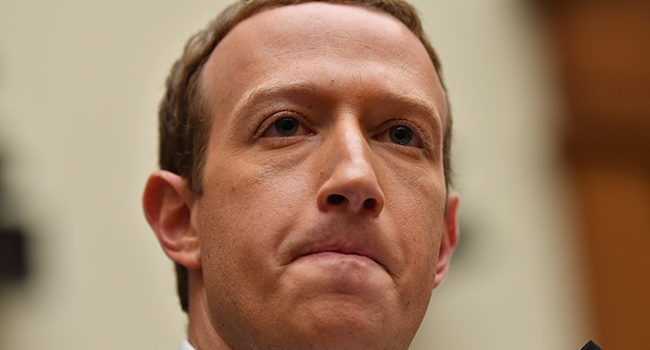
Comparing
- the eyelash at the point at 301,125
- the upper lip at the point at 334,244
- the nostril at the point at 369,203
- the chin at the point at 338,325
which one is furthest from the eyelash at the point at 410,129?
the chin at the point at 338,325

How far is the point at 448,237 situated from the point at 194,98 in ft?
3.08

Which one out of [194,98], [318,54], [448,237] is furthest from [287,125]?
[448,237]

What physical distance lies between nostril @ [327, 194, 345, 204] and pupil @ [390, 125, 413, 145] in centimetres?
33

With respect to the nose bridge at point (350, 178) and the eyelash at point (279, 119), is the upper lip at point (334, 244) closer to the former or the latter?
the nose bridge at point (350, 178)

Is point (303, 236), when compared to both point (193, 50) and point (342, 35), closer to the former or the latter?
point (342, 35)

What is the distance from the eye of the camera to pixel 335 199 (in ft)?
5.44

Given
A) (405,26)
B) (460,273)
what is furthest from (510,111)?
(405,26)

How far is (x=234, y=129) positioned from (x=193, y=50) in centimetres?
48

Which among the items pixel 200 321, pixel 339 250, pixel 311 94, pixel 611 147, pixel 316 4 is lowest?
pixel 611 147

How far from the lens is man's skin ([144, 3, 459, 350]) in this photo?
5.24 ft

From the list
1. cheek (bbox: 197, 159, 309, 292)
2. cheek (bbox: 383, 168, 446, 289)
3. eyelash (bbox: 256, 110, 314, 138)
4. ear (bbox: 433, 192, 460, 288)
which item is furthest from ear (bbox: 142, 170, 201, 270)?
ear (bbox: 433, 192, 460, 288)

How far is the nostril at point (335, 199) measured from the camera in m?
1.65

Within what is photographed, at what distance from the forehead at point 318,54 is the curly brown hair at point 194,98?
4 cm

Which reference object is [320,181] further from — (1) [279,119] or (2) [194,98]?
(2) [194,98]
